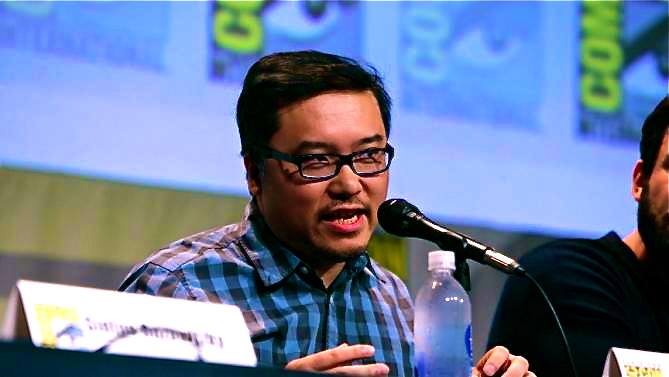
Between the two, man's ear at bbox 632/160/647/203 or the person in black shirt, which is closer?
the person in black shirt

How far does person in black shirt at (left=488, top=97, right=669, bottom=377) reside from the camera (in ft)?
7.56

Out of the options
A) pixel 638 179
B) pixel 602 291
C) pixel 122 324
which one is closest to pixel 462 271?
pixel 122 324

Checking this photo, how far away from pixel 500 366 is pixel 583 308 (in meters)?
0.67

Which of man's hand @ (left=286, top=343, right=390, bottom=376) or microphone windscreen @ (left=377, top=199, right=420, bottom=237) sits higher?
microphone windscreen @ (left=377, top=199, right=420, bottom=237)

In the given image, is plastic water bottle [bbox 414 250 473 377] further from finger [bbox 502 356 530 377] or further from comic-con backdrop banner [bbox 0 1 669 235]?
comic-con backdrop banner [bbox 0 1 669 235]

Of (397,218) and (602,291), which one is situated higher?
(397,218)

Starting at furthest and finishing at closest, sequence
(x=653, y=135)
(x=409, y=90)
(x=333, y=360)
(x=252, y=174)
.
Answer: (x=409, y=90)
(x=653, y=135)
(x=252, y=174)
(x=333, y=360)

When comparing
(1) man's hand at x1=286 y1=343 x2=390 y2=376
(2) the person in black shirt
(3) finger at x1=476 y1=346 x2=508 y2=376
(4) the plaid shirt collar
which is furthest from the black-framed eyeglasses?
(2) the person in black shirt

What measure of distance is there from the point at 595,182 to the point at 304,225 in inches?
69.1

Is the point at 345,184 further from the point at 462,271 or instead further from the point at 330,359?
the point at 330,359

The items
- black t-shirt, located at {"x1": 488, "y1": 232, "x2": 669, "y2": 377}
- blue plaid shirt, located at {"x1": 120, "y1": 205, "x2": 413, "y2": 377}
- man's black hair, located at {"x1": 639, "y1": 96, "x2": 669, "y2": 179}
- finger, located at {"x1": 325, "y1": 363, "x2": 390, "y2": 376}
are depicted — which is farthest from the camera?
man's black hair, located at {"x1": 639, "y1": 96, "x2": 669, "y2": 179}

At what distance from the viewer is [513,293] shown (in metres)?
2.46

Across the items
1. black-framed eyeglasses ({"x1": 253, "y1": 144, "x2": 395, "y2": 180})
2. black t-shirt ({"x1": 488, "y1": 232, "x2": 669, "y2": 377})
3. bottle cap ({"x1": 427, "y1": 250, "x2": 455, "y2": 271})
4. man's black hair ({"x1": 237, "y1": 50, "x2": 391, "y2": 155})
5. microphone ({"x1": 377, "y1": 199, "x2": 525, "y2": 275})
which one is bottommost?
black t-shirt ({"x1": 488, "y1": 232, "x2": 669, "y2": 377})

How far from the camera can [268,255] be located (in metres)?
1.93
